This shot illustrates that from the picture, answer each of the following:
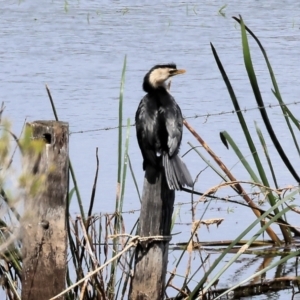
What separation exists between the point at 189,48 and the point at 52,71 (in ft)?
7.89

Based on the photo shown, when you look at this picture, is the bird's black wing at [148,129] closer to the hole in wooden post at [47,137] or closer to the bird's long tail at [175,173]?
the bird's long tail at [175,173]

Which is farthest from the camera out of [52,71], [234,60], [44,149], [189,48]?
[189,48]

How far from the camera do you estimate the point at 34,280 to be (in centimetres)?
397

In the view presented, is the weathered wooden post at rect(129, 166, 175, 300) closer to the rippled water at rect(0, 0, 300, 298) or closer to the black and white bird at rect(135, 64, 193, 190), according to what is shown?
the black and white bird at rect(135, 64, 193, 190)

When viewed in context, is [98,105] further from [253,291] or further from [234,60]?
[253,291]

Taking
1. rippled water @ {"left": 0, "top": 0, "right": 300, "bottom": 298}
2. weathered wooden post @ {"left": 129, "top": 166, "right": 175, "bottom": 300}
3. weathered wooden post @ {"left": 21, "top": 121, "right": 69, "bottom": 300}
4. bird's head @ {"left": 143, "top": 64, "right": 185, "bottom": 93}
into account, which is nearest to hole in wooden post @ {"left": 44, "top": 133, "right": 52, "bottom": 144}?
weathered wooden post @ {"left": 21, "top": 121, "right": 69, "bottom": 300}

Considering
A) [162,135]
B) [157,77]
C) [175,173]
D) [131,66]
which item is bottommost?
[175,173]

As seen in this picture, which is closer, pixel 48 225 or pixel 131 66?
pixel 48 225

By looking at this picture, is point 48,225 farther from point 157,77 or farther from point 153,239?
point 157,77

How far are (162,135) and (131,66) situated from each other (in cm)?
709

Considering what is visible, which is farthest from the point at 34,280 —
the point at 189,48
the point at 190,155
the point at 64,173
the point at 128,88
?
the point at 189,48

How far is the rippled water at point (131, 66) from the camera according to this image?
7.26 m

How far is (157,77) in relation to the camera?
183 inches

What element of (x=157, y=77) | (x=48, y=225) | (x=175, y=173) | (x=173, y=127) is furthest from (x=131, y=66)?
(x=48, y=225)
